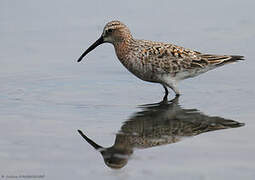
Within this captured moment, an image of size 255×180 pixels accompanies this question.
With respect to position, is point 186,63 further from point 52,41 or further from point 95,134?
point 52,41

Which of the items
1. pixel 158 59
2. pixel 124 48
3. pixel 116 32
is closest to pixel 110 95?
pixel 124 48

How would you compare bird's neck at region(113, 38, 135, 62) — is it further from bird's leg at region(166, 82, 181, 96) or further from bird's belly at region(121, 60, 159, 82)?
bird's leg at region(166, 82, 181, 96)

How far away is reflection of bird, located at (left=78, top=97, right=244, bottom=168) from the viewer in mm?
8562

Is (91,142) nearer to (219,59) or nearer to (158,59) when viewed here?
(158,59)

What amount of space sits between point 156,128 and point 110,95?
100.0 inches

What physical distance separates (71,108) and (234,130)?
10.2 ft

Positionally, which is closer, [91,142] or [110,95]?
[91,142]

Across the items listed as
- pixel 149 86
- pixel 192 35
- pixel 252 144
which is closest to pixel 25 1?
pixel 192 35

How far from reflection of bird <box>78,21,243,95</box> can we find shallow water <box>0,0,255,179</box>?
0.41 meters

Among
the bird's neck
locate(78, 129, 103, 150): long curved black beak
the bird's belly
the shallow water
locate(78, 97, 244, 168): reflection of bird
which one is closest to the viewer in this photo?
the shallow water

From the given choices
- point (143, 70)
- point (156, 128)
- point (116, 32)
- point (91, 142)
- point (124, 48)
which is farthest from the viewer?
point (116, 32)

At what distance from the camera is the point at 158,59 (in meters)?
12.0

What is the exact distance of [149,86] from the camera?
43.1 ft

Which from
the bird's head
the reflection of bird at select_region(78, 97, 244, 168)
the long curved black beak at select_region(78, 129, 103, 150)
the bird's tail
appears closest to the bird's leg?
the reflection of bird at select_region(78, 97, 244, 168)
